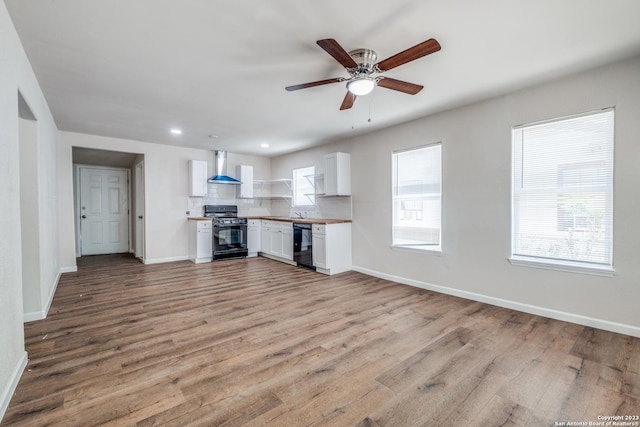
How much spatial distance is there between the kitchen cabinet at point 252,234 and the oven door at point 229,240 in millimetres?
108

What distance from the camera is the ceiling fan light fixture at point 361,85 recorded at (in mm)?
2405

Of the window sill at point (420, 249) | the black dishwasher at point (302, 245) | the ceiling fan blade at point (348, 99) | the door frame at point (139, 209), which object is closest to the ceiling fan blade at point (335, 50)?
the ceiling fan blade at point (348, 99)

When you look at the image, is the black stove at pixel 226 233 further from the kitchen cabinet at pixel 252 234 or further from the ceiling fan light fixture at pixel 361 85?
the ceiling fan light fixture at pixel 361 85

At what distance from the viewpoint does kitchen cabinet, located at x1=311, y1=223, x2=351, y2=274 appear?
4.95 metres

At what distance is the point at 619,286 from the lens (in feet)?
8.60

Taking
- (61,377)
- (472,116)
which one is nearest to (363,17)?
(472,116)

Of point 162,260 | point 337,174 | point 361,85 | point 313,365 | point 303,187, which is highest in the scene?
point 361,85

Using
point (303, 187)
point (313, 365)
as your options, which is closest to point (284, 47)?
point (313, 365)

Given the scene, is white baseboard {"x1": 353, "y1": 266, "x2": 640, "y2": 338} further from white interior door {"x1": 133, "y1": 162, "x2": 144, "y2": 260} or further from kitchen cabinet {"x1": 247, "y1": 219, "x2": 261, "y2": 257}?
white interior door {"x1": 133, "y1": 162, "x2": 144, "y2": 260}

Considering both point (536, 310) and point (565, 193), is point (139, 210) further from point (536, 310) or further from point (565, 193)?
point (565, 193)

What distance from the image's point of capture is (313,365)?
84.0 inches

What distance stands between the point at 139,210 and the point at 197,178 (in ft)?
5.25

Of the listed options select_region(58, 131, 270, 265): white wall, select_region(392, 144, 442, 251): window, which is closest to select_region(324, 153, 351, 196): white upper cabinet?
select_region(392, 144, 442, 251): window

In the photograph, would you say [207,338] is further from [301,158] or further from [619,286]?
[301,158]
